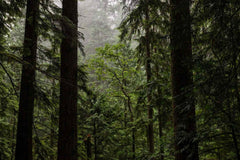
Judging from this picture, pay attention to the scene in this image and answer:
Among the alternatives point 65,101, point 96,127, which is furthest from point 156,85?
point 96,127

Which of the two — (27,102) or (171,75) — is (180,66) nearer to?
(171,75)

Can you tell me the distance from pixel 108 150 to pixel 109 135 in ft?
9.57

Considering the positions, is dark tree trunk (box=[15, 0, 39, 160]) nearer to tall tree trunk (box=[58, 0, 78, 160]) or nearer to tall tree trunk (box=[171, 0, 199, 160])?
tall tree trunk (box=[58, 0, 78, 160])

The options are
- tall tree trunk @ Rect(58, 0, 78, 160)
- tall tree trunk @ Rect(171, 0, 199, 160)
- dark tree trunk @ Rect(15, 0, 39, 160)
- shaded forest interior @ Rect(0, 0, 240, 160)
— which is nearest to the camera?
shaded forest interior @ Rect(0, 0, 240, 160)

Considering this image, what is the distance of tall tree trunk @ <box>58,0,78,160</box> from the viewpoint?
14.3 feet

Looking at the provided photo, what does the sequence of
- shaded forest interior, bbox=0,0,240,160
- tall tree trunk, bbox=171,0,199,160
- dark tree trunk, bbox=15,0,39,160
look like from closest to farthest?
shaded forest interior, bbox=0,0,240,160 → tall tree trunk, bbox=171,0,199,160 → dark tree trunk, bbox=15,0,39,160

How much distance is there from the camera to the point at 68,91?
4.61 m

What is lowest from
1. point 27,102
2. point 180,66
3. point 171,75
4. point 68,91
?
point 27,102

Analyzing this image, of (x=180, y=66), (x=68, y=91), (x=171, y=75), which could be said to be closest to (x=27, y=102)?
(x=68, y=91)

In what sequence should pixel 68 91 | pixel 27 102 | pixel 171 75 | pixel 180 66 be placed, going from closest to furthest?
pixel 180 66 → pixel 171 75 → pixel 27 102 → pixel 68 91

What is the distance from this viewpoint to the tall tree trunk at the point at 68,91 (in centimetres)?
436

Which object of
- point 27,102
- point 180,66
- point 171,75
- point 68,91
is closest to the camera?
point 180,66

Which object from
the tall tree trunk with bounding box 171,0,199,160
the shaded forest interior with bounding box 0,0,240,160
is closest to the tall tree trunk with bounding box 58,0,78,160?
the shaded forest interior with bounding box 0,0,240,160

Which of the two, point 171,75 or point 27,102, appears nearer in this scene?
point 171,75
